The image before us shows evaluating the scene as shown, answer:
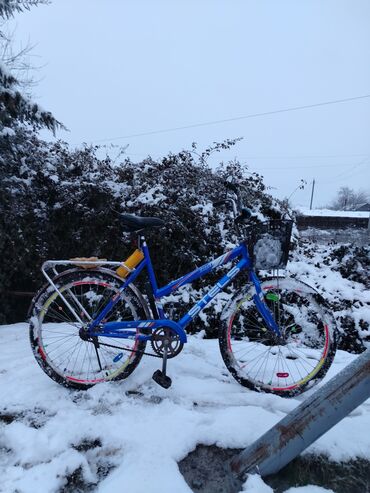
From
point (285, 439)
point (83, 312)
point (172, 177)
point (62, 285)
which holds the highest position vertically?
point (172, 177)

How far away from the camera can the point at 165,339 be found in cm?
235

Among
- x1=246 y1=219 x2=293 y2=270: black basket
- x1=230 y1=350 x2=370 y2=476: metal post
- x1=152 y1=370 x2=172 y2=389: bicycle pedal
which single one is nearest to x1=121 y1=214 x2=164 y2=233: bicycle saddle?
x1=246 y1=219 x2=293 y2=270: black basket

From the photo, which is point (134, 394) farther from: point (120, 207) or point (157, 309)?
point (120, 207)

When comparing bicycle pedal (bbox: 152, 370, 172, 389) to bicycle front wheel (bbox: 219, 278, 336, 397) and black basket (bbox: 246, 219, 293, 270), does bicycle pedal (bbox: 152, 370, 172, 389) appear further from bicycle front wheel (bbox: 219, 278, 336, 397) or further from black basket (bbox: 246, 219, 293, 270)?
black basket (bbox: 246, 219, 293, 270)

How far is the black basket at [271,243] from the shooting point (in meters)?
2.33

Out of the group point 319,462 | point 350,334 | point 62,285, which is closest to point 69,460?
point 62,285

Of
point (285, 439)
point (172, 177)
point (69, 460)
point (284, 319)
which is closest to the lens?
point (285, 439)

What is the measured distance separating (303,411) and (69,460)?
3.82 ft

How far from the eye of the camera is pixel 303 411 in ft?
5.24

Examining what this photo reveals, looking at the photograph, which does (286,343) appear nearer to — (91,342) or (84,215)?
(91,342)

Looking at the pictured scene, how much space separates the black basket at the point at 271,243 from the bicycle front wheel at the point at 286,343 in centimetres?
16

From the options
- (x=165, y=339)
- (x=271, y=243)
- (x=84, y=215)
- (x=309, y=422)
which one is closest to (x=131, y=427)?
(x=165, y=339)

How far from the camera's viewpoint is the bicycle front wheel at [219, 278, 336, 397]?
94.3 inches

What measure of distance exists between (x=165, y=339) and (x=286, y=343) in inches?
34.5
